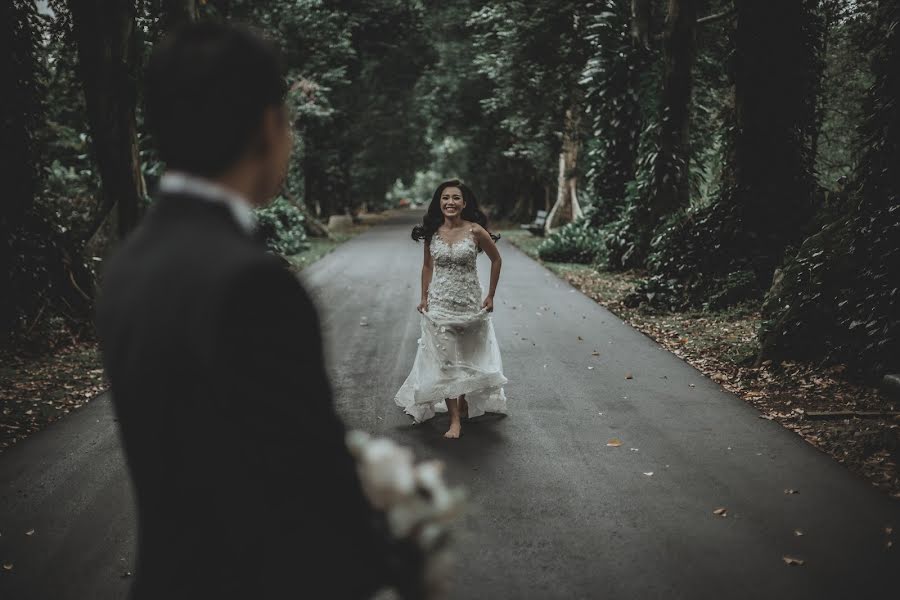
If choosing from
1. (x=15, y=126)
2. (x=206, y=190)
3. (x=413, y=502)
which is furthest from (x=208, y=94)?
(x=15, y=126)

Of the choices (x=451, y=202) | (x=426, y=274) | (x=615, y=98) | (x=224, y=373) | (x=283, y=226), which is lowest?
(x=283, y=226)

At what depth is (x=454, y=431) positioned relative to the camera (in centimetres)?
636

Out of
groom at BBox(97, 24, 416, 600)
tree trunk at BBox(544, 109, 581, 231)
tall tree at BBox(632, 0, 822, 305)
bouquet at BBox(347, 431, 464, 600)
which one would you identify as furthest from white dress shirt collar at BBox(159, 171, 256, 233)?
tree trunk at BBox(544, 109, 581, 231)

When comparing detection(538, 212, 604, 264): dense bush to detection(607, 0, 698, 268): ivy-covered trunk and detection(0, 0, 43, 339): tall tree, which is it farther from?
detection(0, 0, 43, 339): tall tree

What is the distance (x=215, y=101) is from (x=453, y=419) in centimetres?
523

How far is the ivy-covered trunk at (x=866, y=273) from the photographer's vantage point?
286 inches

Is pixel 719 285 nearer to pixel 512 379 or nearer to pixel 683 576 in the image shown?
pixel 512 379

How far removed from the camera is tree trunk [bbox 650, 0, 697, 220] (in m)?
14.8

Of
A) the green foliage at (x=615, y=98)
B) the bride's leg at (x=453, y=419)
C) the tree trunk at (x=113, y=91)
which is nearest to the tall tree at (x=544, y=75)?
the green foliage at (x=615, y=98)

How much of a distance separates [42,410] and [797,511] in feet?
22.5

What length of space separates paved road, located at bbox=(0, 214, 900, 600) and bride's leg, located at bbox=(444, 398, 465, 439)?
0.37 feet

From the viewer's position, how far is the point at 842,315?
25.6 ft

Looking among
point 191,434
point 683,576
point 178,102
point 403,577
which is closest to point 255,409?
point 191,434

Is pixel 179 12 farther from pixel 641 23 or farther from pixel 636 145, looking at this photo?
pixel 636 145
